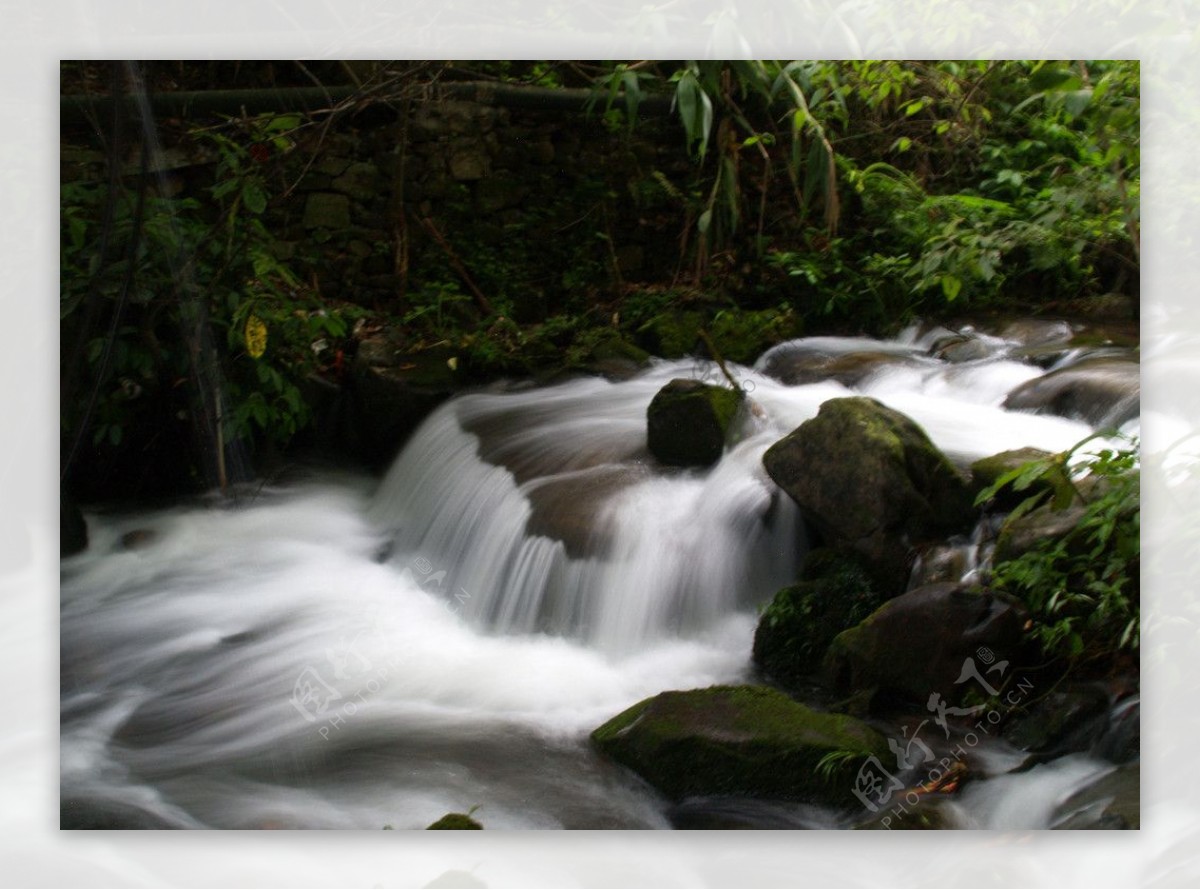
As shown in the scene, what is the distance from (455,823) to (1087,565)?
4.76ft

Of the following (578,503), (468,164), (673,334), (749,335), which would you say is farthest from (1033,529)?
(468,164)

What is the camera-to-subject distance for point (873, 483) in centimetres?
299

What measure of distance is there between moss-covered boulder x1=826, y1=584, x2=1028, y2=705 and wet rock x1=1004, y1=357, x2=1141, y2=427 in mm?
444

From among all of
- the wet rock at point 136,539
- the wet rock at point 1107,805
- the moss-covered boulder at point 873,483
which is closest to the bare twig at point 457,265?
the moss-covered boulder at point 873,483

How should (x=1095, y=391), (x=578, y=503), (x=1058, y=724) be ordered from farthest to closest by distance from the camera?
(x=578, y=503)
(x=1095, y=391)
(x=1058, y=724)

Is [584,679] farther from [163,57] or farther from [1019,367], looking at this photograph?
[163,57]

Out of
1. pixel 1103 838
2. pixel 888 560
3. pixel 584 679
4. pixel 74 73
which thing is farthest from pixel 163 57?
pixel 1103 838

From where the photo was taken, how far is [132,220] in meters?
3.07

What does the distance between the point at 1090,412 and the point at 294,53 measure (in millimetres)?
1919

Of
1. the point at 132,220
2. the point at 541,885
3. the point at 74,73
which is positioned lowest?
the point at 541,885

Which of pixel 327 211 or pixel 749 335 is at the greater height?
pixel 327 211

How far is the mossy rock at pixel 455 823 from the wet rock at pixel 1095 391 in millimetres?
1507

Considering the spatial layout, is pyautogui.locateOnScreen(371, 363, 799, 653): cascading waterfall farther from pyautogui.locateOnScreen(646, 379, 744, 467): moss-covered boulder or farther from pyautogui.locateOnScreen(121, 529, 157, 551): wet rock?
pyautogui.locateOnScreen(121, 529, 157, 551): wet rock

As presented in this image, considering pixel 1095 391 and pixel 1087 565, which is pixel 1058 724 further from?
pixel 1095 391
